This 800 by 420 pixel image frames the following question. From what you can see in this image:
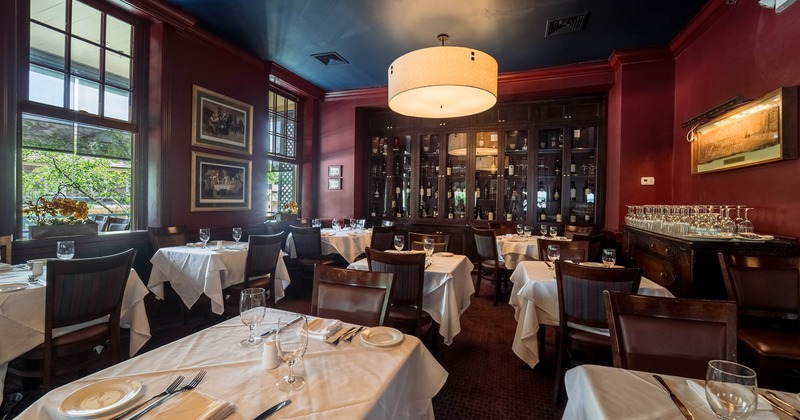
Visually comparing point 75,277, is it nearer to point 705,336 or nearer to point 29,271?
point 29,271

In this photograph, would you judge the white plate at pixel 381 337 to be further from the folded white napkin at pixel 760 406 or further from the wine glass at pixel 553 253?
the wine glass at pixel 553 253

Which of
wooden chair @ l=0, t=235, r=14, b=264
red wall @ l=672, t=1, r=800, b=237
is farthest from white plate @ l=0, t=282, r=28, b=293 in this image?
red wall @ l=672, t=1, r=800, b=237

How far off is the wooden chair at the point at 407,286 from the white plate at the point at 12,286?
1.98m

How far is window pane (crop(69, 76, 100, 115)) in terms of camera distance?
346 centimetres

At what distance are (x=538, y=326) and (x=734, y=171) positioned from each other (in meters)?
2.75

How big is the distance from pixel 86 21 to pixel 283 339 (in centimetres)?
445

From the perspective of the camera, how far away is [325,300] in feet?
5.77

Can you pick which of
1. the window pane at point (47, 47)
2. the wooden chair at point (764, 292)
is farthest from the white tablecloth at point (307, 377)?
the window pane at point (47, 47)

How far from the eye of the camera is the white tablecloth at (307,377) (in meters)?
0.88

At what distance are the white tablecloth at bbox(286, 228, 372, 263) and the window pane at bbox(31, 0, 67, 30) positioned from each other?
3221 mm

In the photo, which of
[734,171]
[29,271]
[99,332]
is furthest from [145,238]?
[734,171]

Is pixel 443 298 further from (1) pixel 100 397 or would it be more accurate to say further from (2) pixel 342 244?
(2) pixel 342 244

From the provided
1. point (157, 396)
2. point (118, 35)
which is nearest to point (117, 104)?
point (118, 35)

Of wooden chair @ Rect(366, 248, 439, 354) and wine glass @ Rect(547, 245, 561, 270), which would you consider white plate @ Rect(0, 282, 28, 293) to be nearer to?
wooden chair @ Rect(366, 248, 439, 354)
